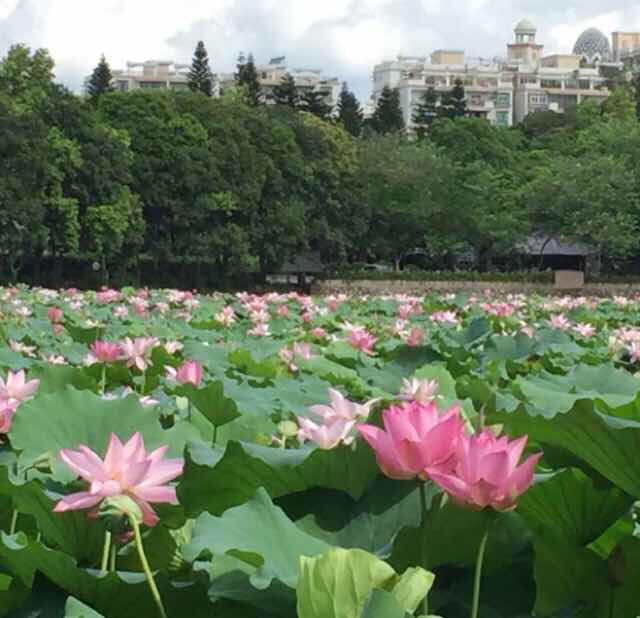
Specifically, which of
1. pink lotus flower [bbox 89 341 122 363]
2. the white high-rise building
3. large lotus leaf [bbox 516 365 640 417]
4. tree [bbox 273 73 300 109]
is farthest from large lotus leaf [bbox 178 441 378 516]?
the white high-rise building

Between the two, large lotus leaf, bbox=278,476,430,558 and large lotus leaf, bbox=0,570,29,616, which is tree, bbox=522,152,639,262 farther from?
large lotus leaf, bbox=0,570,29,616

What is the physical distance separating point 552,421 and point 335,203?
113 ft

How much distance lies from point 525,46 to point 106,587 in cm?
13434

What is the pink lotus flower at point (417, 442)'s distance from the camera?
3.32 feet

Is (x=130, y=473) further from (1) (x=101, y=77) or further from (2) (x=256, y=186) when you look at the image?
(1) (x=101, y=77)

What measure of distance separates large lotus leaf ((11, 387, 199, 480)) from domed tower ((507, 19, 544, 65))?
128165 mm

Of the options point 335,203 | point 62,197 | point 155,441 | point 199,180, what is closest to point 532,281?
point 335,203

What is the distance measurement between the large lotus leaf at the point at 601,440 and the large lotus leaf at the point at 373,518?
172mm

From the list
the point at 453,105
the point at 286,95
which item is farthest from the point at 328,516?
the point at 453,105

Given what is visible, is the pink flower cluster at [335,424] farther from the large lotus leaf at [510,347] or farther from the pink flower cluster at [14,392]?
the large lotus leaf at [510,347]

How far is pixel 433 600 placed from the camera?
104cm

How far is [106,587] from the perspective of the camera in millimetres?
1014

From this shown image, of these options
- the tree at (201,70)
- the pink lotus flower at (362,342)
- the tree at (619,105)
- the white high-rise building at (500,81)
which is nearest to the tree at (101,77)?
the tree at (201,70)

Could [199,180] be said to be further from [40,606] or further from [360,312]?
[40,606]
